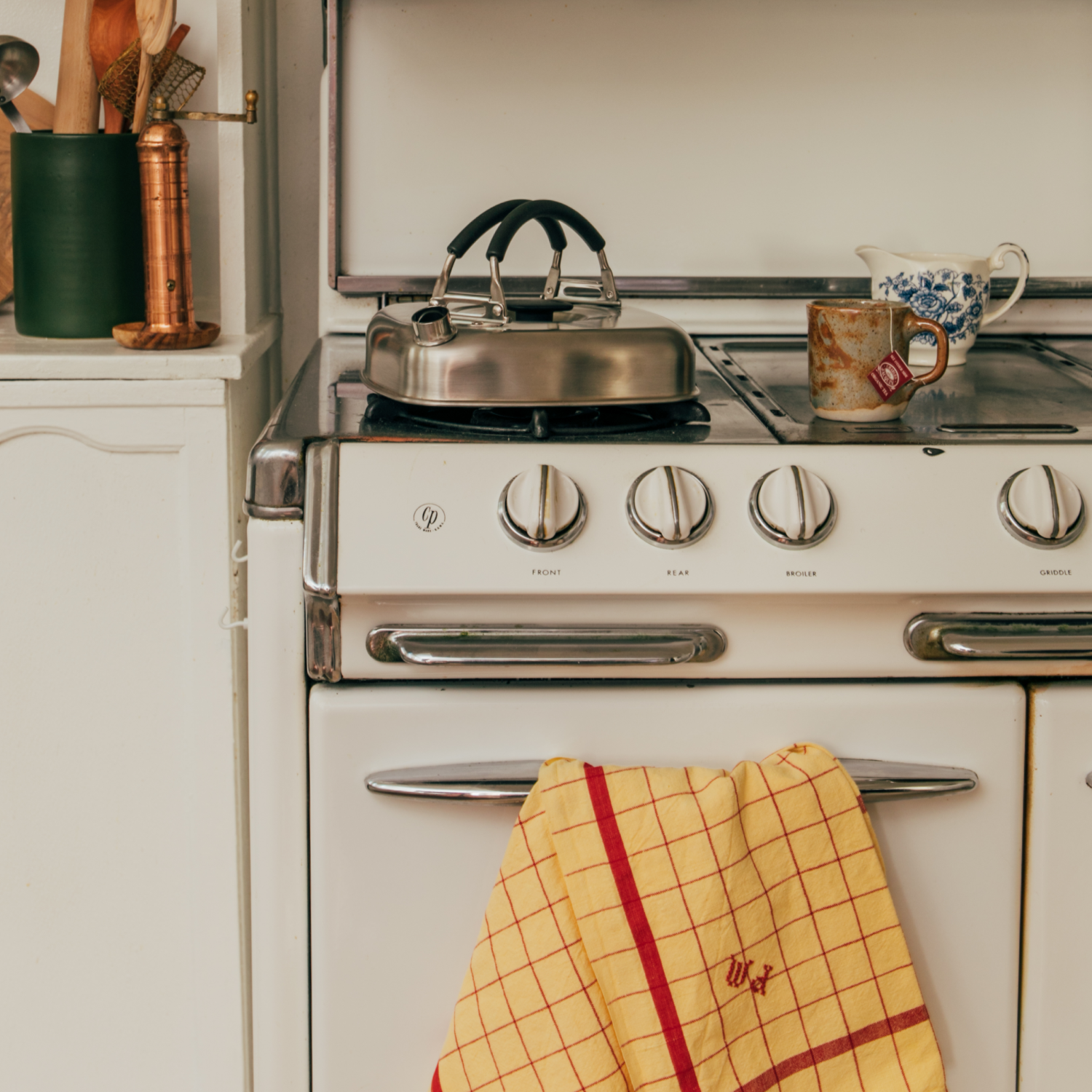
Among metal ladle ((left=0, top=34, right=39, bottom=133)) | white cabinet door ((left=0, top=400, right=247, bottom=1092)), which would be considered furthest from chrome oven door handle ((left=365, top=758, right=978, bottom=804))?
metal ladle ((left=0, top=34, right=39, bottom=133))

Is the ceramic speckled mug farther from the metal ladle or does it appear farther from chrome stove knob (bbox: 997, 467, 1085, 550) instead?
the metal ladle

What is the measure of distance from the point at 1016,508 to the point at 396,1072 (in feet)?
2.20

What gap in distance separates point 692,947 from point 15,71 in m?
1.09

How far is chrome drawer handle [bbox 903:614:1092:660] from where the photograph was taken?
90cm

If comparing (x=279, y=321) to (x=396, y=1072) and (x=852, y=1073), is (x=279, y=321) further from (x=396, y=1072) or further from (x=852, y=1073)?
(x=852, y=1073)

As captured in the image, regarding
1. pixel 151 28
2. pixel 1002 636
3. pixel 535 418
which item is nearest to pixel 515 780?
pixel 535 418

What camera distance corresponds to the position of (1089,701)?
0.93 meters

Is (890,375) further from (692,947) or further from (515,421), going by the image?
(692,947)

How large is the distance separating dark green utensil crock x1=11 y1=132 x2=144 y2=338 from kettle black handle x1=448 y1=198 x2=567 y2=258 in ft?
1.20

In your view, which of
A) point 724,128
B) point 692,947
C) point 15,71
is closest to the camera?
point 692,947

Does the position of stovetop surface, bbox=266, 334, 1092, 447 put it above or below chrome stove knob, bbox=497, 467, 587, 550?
above

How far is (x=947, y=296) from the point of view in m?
1.23

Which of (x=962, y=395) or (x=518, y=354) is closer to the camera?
(x=518, y=354)

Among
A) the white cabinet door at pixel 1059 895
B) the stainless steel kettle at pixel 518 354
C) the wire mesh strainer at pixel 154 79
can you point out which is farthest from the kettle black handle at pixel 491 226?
the white cabinet door at pixel 1059 895
